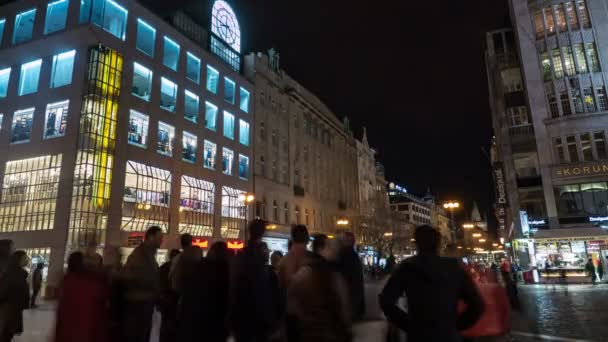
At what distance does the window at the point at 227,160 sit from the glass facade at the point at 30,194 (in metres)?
14.6

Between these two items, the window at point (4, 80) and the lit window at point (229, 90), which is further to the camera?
the lit window at point (229, 90)

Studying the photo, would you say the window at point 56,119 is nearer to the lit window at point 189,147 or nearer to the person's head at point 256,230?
the lit window at point 189,147

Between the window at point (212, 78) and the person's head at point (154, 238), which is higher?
the window at point (212, 78)

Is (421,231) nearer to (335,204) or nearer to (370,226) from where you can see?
(370,226)

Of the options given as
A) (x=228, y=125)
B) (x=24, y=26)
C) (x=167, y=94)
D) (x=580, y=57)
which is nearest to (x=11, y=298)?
(x=167, y=94)

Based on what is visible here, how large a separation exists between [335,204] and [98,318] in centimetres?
5441

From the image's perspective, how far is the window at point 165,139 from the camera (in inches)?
1257

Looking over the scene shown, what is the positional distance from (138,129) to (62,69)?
20.6ft

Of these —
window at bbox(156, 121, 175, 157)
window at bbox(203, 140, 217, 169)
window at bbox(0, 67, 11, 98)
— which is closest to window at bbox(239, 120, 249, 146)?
window at bbox(203, 140, 217, 169)

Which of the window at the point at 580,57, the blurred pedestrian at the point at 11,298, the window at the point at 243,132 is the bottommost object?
the blurred pedestrian at the point at 11,298

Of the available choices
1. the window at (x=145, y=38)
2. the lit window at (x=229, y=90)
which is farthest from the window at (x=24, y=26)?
the lit window at (x=229, y=90)

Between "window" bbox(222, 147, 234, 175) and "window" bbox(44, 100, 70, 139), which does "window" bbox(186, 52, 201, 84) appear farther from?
"window" bbox(44, 100, 70, 139)

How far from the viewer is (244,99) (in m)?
43.2

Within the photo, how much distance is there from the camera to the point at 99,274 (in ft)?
14.4
